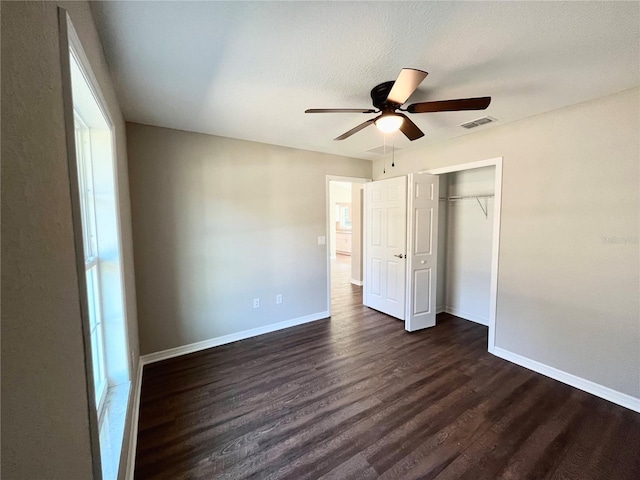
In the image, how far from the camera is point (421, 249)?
137 inches

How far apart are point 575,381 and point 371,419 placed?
194 cm

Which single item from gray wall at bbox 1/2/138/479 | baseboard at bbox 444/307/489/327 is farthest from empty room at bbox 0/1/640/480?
baseboard at bbox 444/307/489/327

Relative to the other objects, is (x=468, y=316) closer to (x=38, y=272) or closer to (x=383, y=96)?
(x=383, y=96)

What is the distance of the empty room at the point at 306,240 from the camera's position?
0.74 metres

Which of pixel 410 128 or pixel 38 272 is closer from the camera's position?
pixel 38 272

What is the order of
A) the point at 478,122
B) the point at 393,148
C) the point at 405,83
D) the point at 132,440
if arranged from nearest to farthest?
the point at 405,83 < the point at 132,440 < the point at 478,122 < the point at 393,148

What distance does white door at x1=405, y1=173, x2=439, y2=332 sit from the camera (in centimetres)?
338

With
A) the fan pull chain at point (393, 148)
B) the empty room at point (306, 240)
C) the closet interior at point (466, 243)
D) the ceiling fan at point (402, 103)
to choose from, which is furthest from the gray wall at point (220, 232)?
the closet interior at point (466, 243)

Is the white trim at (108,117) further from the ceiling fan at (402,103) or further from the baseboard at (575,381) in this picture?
the baseboard at (575,381)

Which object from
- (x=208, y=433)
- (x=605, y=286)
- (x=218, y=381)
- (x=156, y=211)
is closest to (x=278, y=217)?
(x=156, y=211)

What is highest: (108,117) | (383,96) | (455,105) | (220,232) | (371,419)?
(383,96)

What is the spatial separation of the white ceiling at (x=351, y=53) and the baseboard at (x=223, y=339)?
2405 mm

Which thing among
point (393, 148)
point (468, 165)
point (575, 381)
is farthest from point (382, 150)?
point (575, 381)

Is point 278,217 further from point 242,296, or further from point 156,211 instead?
point 156,211
